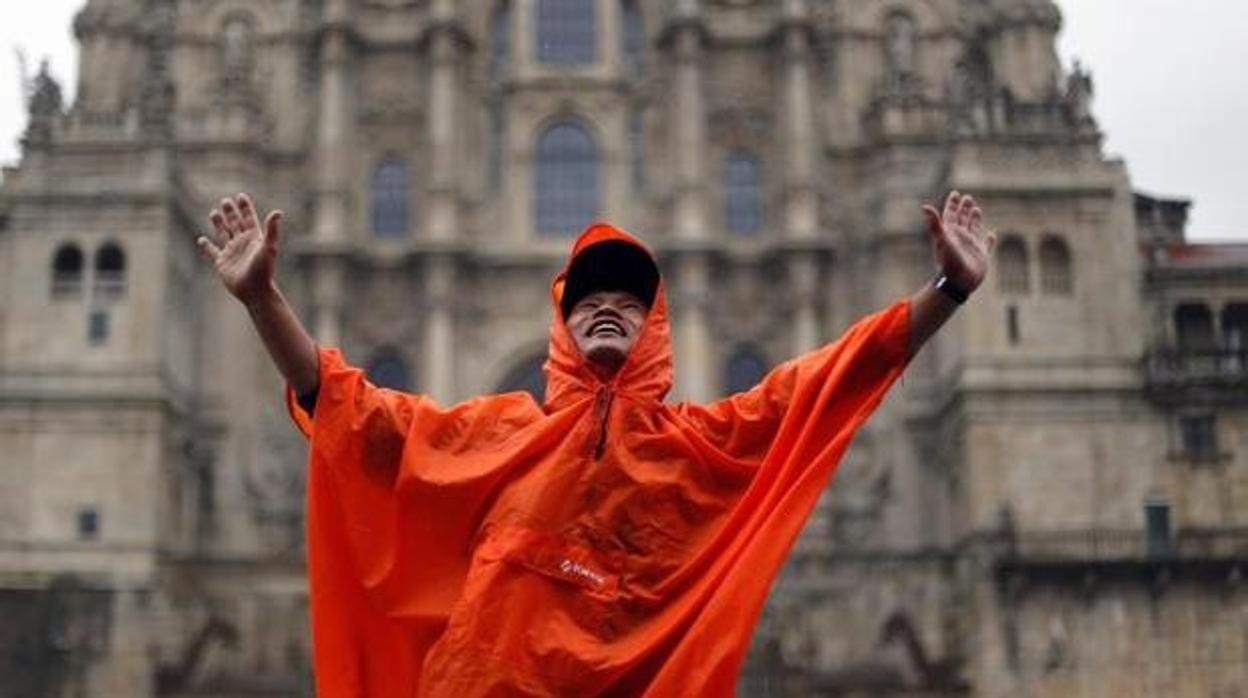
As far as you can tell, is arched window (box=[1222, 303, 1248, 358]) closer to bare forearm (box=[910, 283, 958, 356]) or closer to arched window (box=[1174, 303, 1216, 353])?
arched window (box=[1174, 303, 1216, 353])

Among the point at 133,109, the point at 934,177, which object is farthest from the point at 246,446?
the point at 934,177

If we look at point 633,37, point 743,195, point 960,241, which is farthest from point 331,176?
point 960,241

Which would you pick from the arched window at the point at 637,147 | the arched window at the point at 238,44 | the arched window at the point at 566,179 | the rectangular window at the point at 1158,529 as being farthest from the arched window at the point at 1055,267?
the arched window at the point at 238,44

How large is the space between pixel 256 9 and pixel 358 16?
98.9 inches

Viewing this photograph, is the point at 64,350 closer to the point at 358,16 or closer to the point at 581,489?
the point at 358,16

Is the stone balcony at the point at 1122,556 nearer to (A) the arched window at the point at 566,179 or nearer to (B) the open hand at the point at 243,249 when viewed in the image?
(A) the arched window at the point at 566,179

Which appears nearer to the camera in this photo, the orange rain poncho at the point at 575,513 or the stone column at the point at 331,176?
the orange rain poncho at the point at 575,513

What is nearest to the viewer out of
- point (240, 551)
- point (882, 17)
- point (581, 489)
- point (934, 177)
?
point (581, 489)

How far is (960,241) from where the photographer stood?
4.52m

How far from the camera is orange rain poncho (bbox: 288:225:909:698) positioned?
4285mm

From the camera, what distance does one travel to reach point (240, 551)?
3625 centimetres

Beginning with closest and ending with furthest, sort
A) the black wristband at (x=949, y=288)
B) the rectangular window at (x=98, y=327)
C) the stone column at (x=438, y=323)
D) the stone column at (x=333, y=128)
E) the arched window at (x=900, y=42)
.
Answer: the black wristband at (x=949, y=288)
the rectangular window at (x=98, y=327)
the stone column at (x=438, y=323)
the stone column at (x=333, y=128)
the arched window at (x=900, y=42)

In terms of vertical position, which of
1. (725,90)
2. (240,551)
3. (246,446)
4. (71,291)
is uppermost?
(725,90)

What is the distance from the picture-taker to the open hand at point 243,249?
4.41m
